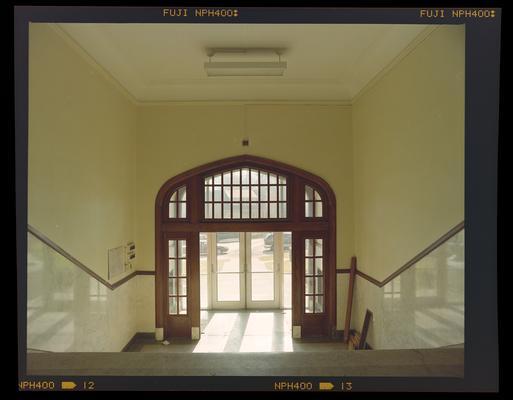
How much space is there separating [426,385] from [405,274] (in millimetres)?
1749

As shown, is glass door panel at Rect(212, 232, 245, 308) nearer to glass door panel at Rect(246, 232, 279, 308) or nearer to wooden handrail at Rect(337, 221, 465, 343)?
glass door panel at Rect(246, 232, 279, 308)

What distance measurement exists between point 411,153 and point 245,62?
1.85m

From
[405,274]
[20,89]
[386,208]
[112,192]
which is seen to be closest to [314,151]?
[386,208]

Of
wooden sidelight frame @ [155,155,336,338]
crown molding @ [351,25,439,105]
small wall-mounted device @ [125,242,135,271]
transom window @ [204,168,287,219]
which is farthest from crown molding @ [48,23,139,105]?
crown molding @ [351,25,439,105]

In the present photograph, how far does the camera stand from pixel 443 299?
2533 mm

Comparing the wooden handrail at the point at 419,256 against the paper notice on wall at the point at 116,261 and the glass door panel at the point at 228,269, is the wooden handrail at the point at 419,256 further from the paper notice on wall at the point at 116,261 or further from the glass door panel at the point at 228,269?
the paper notice on wall at the point at 116,261

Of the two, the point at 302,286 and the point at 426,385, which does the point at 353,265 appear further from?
the point at 426,385

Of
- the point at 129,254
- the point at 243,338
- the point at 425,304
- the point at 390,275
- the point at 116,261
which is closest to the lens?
the point at 425,304

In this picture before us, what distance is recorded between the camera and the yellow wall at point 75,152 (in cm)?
252

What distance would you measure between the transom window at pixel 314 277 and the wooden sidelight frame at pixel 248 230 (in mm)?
76

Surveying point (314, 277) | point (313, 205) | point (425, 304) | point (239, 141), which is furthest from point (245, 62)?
point (314, 277)

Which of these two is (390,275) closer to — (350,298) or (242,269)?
(350,298)

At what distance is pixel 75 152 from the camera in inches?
123

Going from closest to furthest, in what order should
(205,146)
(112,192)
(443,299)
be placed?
(443,299)
(112,192)
(205,146)
